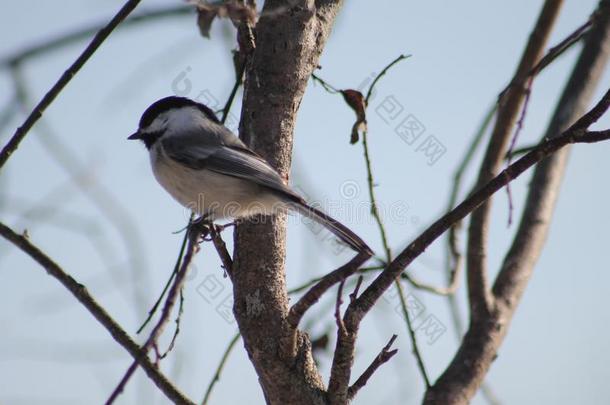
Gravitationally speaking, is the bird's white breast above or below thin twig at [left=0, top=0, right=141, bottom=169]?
above

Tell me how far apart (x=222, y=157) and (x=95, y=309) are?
1.32 metres

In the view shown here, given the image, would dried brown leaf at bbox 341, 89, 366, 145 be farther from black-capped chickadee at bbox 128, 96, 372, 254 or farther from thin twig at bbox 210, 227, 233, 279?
thin twig at bbox 210, 227, 233, 279

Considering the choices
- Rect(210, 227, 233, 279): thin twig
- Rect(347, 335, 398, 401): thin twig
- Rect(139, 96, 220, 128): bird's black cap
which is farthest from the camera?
Rect(139, 96, 220, 128): bird's black cap

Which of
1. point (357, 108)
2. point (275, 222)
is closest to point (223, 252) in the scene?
point (275, 222)

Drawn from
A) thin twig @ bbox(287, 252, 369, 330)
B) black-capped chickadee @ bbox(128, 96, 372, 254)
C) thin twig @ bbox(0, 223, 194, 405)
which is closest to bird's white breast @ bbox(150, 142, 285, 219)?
black-capped chickadee @ bbox(128, 96, 372, 254)

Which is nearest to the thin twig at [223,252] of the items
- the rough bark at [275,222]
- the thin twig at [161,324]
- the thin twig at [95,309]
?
the rough bark at [275,222]

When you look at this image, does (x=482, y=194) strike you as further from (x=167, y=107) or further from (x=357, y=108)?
(x=167, y=107)

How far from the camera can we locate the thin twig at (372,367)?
1980 mm

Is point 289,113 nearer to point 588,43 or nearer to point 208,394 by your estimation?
point 208,394

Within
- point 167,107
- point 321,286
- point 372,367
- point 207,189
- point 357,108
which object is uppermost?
point 167,107

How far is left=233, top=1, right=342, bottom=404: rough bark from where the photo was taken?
2051mm

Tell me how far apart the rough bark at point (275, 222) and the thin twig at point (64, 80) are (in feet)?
1.34

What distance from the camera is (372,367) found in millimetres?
2031

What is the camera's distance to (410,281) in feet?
9.95
